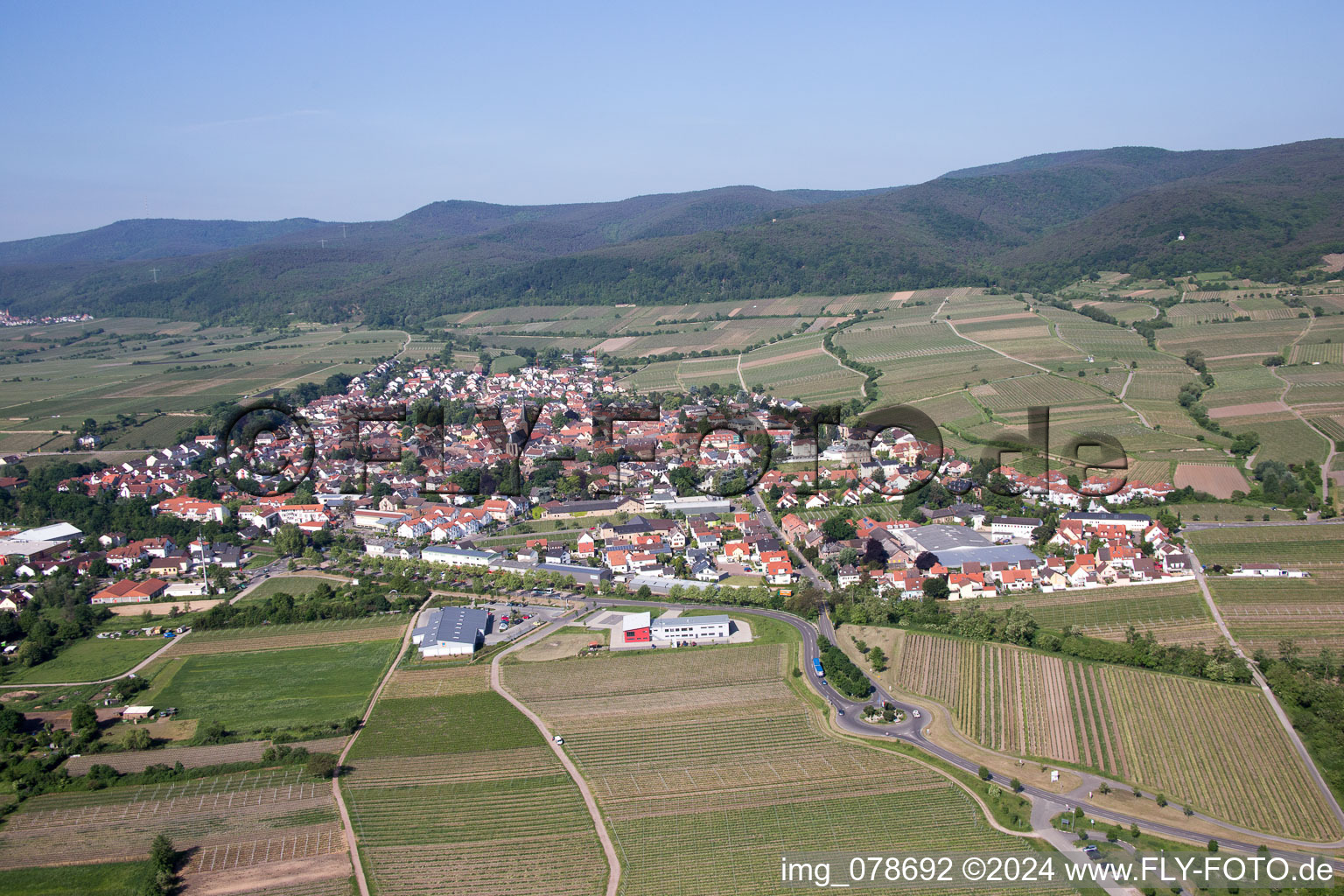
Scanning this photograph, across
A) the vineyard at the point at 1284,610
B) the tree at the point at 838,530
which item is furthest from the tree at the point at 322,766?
the vineyard at the point at 1284,610

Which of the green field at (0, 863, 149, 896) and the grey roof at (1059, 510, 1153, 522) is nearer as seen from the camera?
the green field at (0, 863, 149, 896)

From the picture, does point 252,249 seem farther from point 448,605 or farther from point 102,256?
point 448,605

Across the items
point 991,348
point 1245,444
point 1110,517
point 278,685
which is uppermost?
point 991,348

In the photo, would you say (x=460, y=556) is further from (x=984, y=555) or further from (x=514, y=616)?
(x=984, y=555)

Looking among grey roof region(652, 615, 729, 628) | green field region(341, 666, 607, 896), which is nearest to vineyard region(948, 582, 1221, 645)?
grey roof region(652, 615, 729, 628)

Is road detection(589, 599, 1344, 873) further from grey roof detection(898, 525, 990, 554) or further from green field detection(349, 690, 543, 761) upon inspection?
green field detection(349, 690, 543, 761)

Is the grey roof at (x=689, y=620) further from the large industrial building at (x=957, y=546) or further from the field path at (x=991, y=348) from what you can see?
the field path at (x=991, y=348)

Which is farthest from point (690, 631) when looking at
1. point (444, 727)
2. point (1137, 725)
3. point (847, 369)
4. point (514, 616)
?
point (847, 369)
